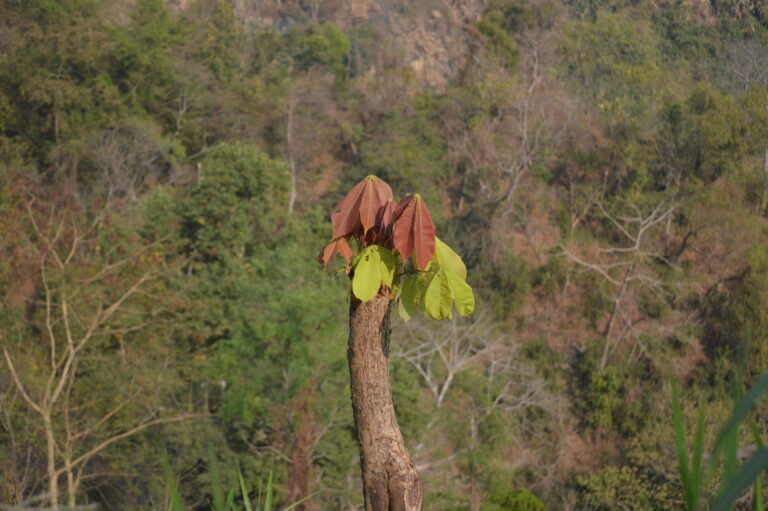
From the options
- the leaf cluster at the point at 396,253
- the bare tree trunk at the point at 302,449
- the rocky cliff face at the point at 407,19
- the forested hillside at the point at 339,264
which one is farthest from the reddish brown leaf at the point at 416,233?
the rocky cliff face at the point at 407,19

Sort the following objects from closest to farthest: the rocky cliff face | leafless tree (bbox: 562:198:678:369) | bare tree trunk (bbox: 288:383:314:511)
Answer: bare tree trunk (bbox: 288:383:314:511)
leafless tree (bbox: 562:198:678:369)
the rocky cliff face

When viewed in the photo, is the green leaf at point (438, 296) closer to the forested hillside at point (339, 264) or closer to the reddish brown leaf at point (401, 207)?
the reddish brown leaf at point (401, 207)

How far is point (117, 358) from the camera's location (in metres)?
7.40

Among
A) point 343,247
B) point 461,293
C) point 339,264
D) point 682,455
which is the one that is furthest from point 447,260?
point 339,264

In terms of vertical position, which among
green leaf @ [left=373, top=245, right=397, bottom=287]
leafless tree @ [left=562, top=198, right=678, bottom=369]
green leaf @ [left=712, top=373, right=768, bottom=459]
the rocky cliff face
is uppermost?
green leaf @ [left=712, top=373, right=768, bottom=459]

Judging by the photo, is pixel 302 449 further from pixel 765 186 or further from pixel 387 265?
pixel 765 186

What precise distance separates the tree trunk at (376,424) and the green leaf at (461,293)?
112 mm

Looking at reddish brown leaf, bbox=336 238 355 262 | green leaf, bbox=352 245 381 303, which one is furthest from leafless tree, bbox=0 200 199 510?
green leaf, bbox=352 245 381 303

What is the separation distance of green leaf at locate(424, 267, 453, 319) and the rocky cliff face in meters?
17.5

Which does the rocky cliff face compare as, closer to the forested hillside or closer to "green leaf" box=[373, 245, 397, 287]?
the forested hillside

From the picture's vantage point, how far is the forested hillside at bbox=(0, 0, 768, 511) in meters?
6.61

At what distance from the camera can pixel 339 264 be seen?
28.5ft

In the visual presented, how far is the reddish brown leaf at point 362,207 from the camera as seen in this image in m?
1.19

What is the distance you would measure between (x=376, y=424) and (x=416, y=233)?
303 mm
